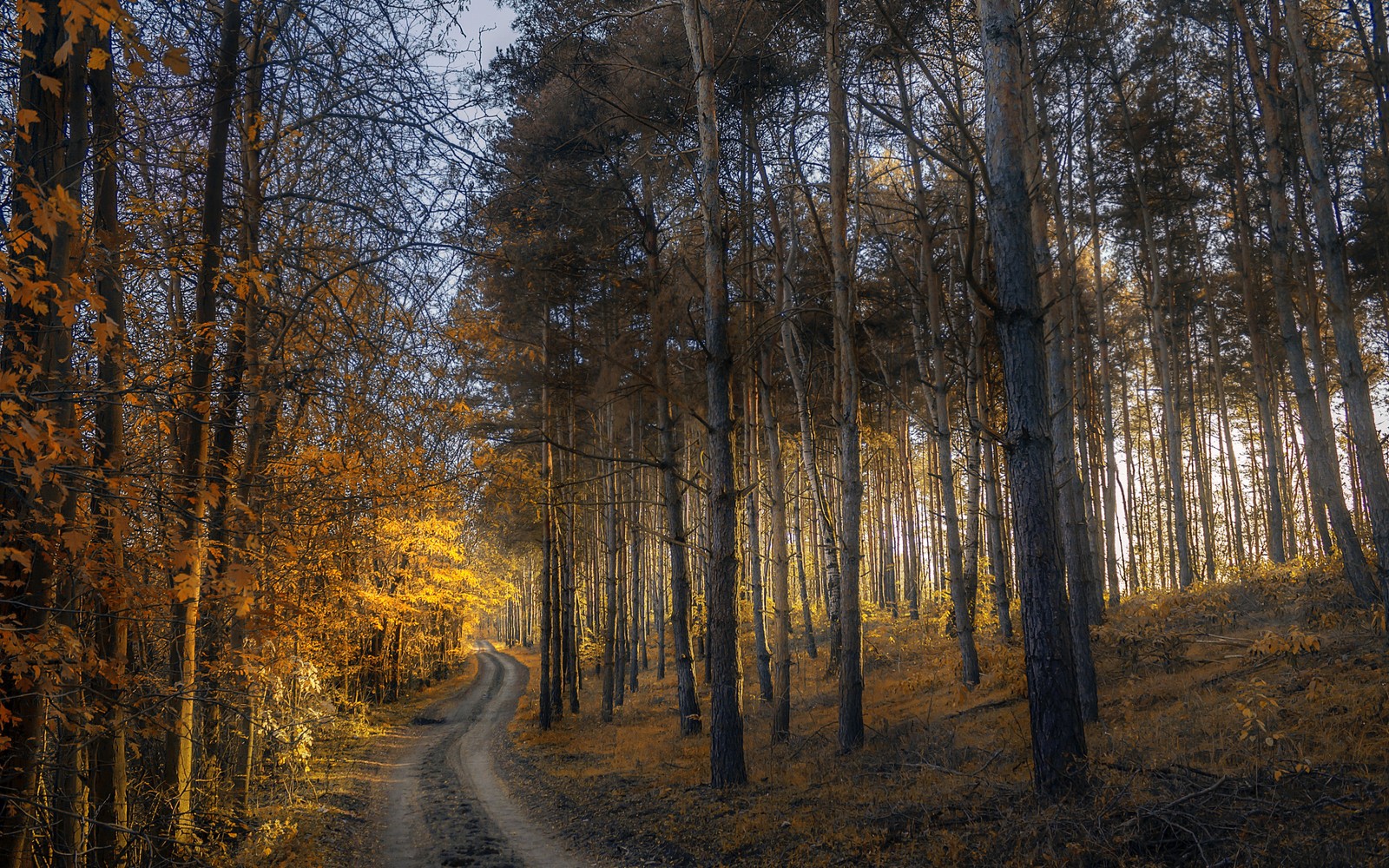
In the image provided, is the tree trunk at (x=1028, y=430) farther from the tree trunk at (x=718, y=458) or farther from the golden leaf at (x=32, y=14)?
the golden leaf at (x=32, y=14)

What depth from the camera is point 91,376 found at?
548 cm

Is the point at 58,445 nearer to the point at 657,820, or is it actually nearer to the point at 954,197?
the point at 657,820

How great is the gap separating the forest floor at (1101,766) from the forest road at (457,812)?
518mm

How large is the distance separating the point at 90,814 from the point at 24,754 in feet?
4.76

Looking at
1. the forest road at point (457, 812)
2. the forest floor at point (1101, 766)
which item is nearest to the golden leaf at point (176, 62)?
the forest floor at point (1101, 766)

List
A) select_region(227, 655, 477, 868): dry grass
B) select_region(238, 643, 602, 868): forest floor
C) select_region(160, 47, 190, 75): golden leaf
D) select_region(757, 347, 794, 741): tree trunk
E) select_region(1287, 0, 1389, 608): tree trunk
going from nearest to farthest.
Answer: select_region(160, 47, 190, 75): golden leaf < select_region(227, 655, 477, 868): dry grass < select_region(238, 643, 602, 868): forest floor < select_region(1287, 0, 1389, 608): tree trunk < select_region(757, 347, 794, 741): tree trunk

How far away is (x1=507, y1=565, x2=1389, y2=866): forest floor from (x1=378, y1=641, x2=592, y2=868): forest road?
0.52 metres

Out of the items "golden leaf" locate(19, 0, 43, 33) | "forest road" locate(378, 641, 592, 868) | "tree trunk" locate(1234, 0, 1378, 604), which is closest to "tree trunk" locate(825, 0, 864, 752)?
"forest road" locate(378, 641, 592, 868)

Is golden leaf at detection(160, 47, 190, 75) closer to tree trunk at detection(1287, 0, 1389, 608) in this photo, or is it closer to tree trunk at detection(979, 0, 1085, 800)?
tree trunk at detection(979, 0, 1085, 800)

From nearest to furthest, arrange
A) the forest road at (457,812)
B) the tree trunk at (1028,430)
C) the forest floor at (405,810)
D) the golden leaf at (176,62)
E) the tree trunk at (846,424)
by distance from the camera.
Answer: the golden leaf at (176,62) < the tree trunk at (1028,430) < the forest floor at (405,810) < the forest road at (457,812) < the tree trunk at (846,424)

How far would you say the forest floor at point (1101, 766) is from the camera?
5.41 metres

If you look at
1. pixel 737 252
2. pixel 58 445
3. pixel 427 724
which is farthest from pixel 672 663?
pixel 58 445

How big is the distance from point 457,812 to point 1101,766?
345 inches

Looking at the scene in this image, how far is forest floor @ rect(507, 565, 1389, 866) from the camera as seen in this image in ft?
17.7
